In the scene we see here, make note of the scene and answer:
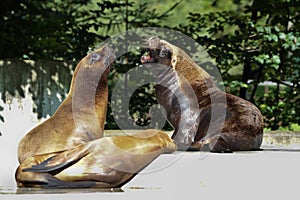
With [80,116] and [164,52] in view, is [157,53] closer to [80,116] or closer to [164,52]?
[164,52]

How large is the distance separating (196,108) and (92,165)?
2.08 metres

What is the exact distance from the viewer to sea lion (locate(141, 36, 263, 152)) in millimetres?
6070

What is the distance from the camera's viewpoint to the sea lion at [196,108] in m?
6.07

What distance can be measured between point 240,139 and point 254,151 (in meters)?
0.21

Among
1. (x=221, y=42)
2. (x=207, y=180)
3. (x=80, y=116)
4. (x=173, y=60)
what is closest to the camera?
(x=207, y=180)

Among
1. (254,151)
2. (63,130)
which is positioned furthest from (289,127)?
(63,130)

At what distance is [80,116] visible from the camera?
4863 mm

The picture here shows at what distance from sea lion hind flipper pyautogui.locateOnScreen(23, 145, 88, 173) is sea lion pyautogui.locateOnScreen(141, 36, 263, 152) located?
191 centimetres

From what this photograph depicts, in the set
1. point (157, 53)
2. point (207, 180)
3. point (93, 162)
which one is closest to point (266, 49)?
point (157, 53)

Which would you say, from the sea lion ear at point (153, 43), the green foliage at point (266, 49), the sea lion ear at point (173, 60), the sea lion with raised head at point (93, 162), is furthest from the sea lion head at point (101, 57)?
the green foliage at point (266, 49)

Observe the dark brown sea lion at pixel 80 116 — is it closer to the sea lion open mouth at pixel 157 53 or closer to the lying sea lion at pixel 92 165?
the lying sea lion at pixel 92 165

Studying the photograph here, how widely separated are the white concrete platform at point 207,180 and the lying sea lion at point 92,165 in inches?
2.3

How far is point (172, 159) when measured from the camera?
537cm

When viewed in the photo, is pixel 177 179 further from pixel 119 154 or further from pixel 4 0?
pixel 4 0
